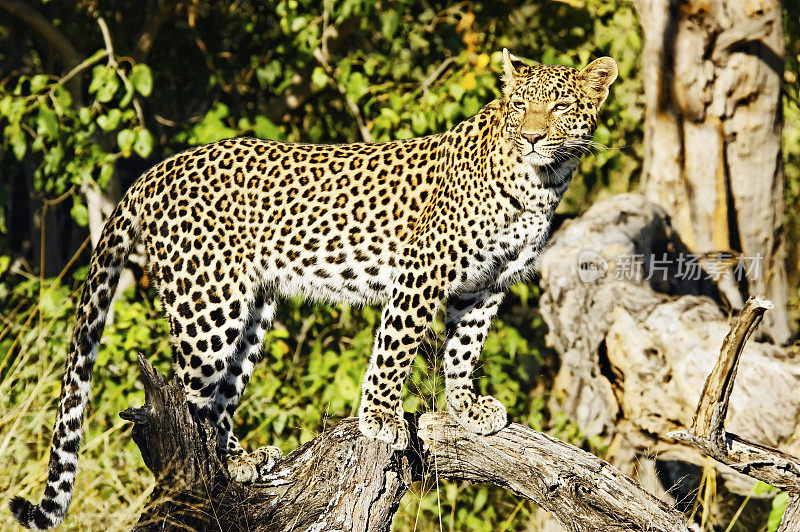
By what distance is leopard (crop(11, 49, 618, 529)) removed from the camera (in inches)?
205

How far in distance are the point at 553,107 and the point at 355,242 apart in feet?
4.53

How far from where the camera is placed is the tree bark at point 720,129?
26.6 feet

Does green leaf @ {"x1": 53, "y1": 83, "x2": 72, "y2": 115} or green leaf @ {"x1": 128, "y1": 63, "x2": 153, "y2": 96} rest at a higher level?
green leaf @ {"x1": 128, "y1": 63, "x2": 153, "y2": 96}

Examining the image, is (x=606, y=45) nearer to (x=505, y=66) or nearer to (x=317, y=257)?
(x=505, y=66)

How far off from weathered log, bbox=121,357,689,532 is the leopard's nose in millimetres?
1622

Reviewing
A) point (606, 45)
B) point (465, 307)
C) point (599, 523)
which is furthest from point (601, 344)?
point (606, 45)

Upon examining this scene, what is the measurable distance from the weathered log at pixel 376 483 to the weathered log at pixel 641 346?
1406 mm

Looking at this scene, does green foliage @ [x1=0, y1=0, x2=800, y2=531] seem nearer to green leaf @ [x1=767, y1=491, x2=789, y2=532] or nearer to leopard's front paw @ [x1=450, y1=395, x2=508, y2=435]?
leopard's front paw @ [x1=450, y1=395, x2=508, y2=435]

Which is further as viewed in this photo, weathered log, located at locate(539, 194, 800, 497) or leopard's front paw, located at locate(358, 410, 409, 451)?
weathered log, located at locate(539, 194, 800, 497)

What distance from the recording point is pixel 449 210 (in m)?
5.40

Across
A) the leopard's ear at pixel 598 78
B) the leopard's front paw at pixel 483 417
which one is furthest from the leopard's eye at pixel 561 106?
the leopard's front paw at pixel 483 417

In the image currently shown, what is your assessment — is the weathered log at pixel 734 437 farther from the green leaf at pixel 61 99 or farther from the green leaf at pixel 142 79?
the green leaf at pixel 61 99

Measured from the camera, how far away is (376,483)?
5.02 m

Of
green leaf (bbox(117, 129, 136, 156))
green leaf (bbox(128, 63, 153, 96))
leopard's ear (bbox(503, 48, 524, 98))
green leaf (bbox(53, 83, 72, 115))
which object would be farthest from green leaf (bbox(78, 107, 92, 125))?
leopard's ear (bbox(503, 48, 524, 98))
